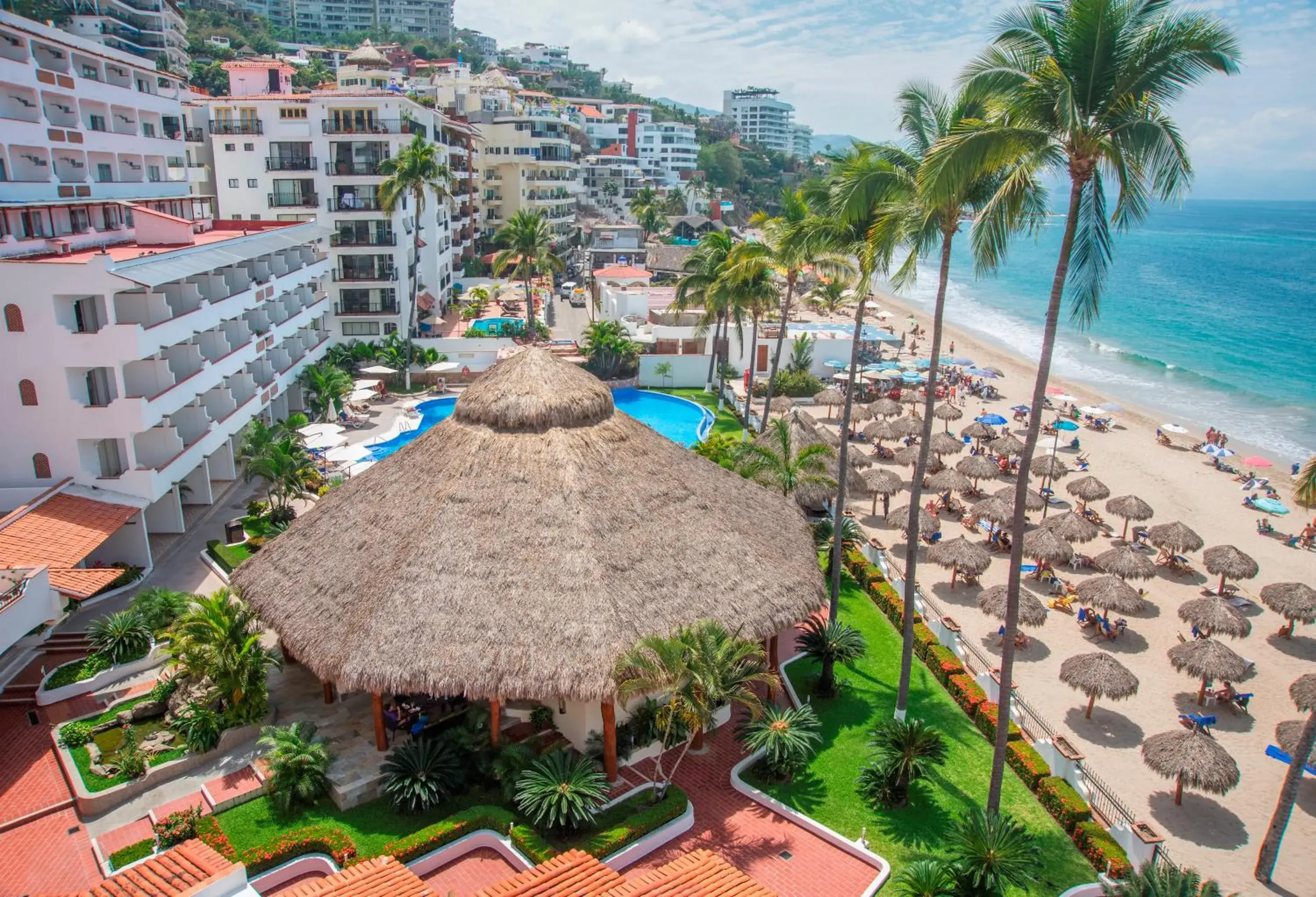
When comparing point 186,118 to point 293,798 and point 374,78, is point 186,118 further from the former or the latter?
point 293,798

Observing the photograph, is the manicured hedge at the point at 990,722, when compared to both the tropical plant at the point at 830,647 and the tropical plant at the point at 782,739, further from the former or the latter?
the tropical plant at the point at 782,739

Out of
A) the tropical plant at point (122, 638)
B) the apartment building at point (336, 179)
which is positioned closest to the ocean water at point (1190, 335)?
the tropical plant at point (122, 638)

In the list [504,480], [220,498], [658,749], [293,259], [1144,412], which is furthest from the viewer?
[1144,412]

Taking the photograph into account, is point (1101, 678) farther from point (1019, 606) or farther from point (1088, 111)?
point (1088, 111)

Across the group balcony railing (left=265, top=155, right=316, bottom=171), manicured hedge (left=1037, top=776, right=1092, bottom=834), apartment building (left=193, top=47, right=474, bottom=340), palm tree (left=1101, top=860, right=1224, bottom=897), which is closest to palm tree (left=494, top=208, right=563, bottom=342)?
apartment building (left=193, top=47, right=474, bottom=340)

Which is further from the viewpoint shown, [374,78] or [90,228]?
[374,78]

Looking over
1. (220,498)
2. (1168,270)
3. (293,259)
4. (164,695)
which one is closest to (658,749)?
(164,695)

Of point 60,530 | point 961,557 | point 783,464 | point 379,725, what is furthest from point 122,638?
point 961,557
